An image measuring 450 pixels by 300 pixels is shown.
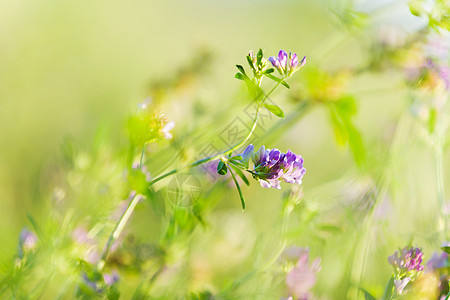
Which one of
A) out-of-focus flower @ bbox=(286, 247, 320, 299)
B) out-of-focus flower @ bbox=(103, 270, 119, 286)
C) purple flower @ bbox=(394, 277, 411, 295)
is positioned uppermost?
out-of-focus flower @ bbox=(103, 270, 119, 286)

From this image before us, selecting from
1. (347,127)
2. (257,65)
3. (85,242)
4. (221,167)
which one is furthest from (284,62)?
(85,242)

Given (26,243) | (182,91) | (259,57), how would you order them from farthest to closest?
(182,91), (26,243), (259,57)

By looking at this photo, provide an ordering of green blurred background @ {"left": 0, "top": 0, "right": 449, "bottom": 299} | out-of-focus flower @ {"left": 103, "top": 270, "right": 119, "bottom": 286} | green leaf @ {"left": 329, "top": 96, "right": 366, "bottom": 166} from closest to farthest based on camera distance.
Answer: out-of-focus flower @ {"left": 103, "top": 270, "right": 119, "bottom": 286} < green leaf @ {"left": 329, "top": 96, "right": 366, "bottom": 166} < green blurred background @ {"left": 0, "top": 0, "right": 449, "bottom": 299}

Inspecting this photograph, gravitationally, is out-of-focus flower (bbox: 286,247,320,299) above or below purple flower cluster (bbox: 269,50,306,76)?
below

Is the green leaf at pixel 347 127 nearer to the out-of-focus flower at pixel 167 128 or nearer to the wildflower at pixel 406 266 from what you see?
the wildflower at pixel 406 266

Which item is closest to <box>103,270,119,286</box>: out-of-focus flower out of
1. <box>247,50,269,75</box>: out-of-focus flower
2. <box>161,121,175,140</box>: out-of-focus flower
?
<box>161,121,175,140</box>: out-of-focus flower

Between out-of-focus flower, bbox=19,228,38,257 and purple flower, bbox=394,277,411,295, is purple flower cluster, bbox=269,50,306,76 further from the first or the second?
out-of-focus flower, bbox=19,228,38,257

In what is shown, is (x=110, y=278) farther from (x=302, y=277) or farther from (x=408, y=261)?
(x=408, y=261)
